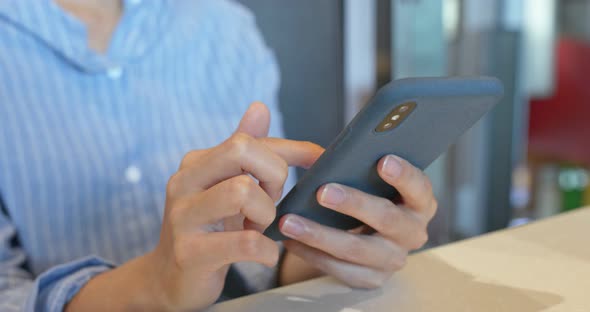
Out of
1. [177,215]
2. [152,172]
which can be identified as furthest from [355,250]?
[152,172]

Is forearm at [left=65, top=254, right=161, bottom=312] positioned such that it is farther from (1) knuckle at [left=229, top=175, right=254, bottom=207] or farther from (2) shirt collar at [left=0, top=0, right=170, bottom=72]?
(2) shirt collar at [left=0, top=0, right=170, bottom=72]

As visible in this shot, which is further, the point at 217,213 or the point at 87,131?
the point at 87,131

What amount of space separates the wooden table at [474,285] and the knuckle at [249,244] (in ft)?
0.19

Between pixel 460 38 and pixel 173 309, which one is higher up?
pixel 460 38

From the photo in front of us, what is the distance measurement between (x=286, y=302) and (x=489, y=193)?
131 centimetres

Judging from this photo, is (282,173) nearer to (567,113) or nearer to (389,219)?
(389,219)

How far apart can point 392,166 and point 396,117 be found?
5 cm

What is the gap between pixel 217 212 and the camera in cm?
33

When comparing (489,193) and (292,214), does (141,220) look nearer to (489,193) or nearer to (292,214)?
(292,214)

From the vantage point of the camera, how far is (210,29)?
31.9 inches

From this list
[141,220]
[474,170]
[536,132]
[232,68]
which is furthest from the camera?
[536,132]

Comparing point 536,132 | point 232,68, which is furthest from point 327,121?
point 536,132

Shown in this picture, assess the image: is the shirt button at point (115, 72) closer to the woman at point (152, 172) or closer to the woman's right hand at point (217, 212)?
the woman at point (152, 172)

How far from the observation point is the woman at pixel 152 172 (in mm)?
345
